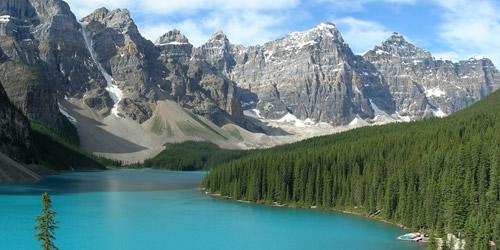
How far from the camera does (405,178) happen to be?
80062 millimetres

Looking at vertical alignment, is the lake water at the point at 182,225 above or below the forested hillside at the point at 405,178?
below

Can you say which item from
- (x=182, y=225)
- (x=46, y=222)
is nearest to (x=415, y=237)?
(x=182, y=225)

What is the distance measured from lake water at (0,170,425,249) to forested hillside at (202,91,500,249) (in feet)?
15.4

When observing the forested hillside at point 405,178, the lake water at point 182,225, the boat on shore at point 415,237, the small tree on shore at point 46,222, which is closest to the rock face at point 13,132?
the lake water at point 182,225

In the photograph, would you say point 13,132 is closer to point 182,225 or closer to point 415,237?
point 182,225

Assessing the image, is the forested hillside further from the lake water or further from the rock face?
the rock face

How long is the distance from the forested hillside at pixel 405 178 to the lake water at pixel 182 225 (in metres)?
4.70

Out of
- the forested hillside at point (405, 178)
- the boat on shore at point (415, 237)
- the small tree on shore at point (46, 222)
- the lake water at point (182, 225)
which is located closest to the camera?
the small tree on shore at point (46, 222)

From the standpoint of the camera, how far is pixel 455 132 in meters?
96.4

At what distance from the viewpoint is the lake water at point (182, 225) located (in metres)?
61.7

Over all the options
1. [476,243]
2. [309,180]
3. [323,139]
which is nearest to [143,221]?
[309,180]

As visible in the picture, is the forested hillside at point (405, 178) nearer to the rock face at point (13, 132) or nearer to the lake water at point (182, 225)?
the lake water at point (182, 225)

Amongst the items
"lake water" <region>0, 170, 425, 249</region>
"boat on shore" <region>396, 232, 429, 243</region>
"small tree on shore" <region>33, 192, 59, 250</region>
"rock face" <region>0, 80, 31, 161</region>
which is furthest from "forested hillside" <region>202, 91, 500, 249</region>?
"rock face" <region>0, 80, 31, 161</region>

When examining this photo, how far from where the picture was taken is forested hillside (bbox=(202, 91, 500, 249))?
64.9 meters
